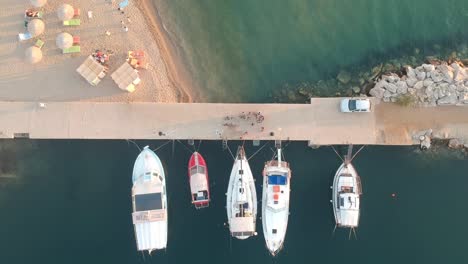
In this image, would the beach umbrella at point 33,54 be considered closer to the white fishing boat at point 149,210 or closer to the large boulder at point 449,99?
the white fishing boat at point 149,210

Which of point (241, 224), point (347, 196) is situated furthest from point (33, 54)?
point (347, 196)

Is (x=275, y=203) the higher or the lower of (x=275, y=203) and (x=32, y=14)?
the lower

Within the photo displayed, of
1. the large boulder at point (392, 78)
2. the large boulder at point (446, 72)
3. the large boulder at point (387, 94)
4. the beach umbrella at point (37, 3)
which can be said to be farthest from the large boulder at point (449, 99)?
the beach umbrella at point (37, 3)

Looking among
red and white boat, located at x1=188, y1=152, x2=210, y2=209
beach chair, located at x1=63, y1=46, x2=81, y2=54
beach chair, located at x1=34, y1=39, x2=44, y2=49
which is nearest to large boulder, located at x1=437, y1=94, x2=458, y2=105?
red and white boat, located at x1=188, y1=152, x2=210, y2=209

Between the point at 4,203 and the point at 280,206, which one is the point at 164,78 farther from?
the point at 4,203

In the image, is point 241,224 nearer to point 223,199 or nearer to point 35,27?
point 223,199
